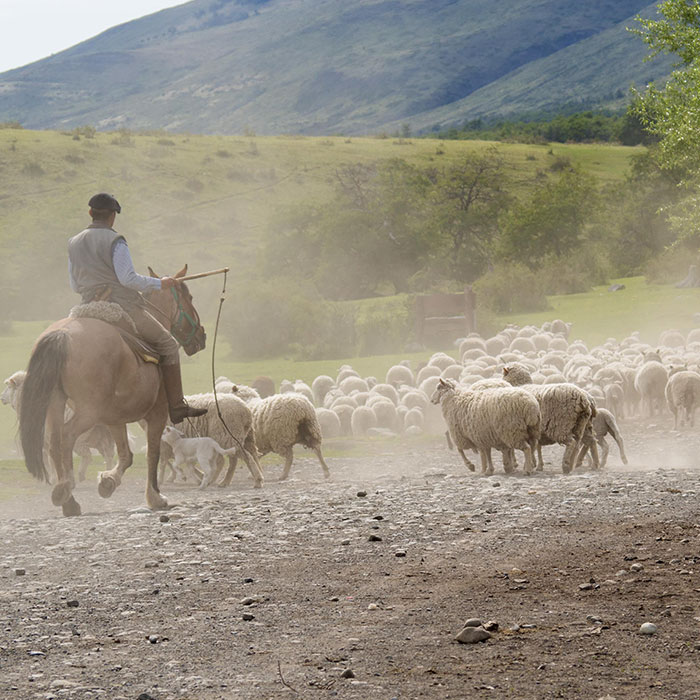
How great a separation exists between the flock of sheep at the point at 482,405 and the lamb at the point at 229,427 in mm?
14

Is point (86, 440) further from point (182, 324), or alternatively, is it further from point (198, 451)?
point (182, 324)

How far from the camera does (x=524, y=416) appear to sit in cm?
1173

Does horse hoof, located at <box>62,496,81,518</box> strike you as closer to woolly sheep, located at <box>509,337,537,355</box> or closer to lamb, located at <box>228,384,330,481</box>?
lamb, located at <box>228,384,330,481</box>

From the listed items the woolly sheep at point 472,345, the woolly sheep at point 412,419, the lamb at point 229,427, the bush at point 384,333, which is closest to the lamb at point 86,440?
the lamb at point 229,427

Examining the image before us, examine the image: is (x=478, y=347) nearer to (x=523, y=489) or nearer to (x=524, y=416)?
(x=524, y=416)

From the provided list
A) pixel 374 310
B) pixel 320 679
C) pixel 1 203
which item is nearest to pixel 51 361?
pixel 320 679

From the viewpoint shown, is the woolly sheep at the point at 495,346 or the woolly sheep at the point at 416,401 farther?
the woolly sheep at the point at 495,346

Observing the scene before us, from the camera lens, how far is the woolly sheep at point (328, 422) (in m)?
18.6

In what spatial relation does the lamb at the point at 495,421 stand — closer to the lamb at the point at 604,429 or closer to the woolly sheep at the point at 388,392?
the lamb at the point at 604,429

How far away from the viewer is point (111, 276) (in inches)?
387

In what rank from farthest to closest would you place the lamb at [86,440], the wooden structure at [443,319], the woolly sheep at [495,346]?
the wooden structure at [443,319]
the woolly sheep at [495,346]
the lamb at [86,440]

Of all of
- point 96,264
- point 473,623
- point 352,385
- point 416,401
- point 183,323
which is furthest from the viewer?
point 352,385

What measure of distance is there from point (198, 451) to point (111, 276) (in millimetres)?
3254

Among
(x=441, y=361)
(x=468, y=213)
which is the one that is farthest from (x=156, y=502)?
(x=468, y=213)
